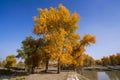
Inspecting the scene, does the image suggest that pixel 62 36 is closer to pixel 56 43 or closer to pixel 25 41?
pixel 56 43

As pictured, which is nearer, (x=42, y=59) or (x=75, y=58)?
(x=42, y=59)

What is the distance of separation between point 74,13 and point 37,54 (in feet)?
31.4

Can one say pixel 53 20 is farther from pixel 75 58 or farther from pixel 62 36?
pixel 75 58

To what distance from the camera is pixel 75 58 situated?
35.6 meters

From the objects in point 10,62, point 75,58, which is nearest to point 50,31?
point 75,58

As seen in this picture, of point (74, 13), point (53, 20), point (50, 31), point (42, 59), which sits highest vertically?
point (74, 13)

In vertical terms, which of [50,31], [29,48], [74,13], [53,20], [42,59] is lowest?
[42,59]

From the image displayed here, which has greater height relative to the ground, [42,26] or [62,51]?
[42,26]

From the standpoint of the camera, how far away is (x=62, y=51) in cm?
2542

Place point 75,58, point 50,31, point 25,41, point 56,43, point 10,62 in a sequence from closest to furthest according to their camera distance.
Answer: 1. point 56,43
2. point 50,31
3. point 25,41
4. point 75,58
5. point 10,62

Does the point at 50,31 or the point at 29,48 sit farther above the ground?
the point at 50,31

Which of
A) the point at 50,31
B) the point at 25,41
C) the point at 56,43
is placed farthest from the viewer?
the point at 25,41

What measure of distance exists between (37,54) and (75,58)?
11.1 metres

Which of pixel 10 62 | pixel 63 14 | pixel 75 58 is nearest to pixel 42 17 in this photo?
pixel 63 14
